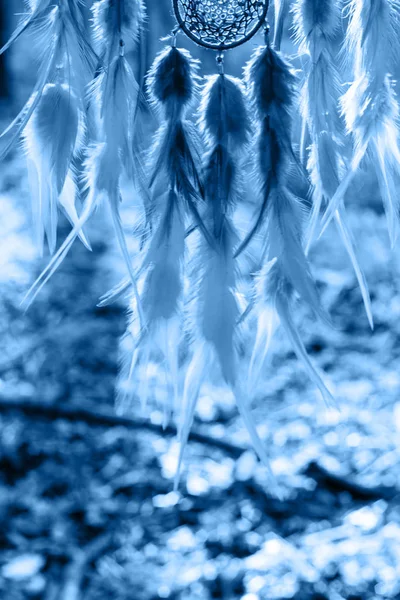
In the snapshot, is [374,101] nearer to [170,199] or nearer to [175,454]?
[170,199]

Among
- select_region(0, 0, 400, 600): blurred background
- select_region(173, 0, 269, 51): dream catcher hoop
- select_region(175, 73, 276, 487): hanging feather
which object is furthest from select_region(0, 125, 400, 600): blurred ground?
select_region(173, 0, 269, 51): dream catcher hoop

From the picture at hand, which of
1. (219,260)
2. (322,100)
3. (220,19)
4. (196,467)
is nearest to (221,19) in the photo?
(220,19)

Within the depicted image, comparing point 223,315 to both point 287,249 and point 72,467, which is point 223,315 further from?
point 72,467

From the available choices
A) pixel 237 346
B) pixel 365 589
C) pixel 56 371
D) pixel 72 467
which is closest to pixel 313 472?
pixel 365 589

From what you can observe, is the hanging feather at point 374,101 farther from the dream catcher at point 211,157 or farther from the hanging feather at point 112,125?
the hanging feather at point 112,125

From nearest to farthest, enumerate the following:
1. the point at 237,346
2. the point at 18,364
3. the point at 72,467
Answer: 1. the point at 237,346
2. the point at 72,467
3. the point at 18,364

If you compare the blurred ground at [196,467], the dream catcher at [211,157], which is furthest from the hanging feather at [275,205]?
the blurred ground at [196,467]
